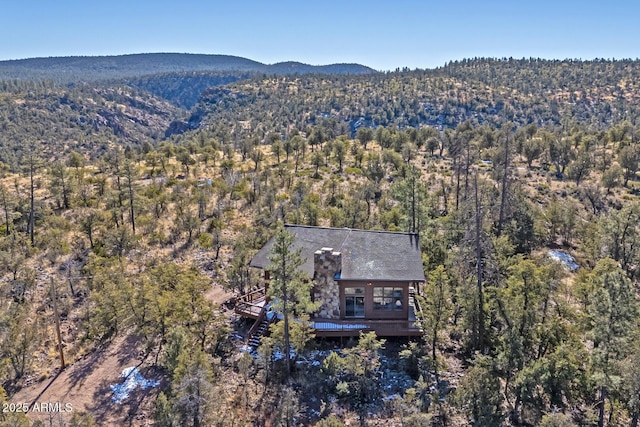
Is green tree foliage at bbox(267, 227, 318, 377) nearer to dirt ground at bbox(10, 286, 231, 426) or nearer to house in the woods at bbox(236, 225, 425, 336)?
house in the woods at bbox(236, 225, 425, 336)

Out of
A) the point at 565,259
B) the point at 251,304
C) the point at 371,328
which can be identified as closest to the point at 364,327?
the point at 371,328

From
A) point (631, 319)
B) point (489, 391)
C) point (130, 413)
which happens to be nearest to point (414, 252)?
point (489, 391)

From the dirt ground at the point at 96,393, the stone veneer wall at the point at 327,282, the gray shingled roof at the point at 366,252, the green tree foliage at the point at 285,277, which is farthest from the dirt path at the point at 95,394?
the stone veneer wall at the point at 327,282

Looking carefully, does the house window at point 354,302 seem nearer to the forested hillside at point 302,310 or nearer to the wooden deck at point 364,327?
the wooden deck at point 364,327

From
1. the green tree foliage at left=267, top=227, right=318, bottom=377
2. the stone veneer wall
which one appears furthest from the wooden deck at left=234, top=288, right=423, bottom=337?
the green tree foliage at left=267, top=227, right=318, bottom=377

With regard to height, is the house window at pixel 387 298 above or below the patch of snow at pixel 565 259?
above

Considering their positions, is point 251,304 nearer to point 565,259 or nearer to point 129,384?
point 129,384

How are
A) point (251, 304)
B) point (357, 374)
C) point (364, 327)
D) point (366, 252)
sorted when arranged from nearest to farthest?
point (357, 374), point (364, 327), point (366, 252), point (251, 304)
